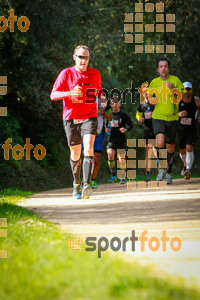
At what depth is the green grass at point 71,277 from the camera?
3432mm

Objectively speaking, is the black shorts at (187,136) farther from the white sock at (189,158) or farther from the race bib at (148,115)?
the race bib at (148,115)

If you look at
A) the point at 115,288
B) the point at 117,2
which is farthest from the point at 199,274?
the point at 117,2

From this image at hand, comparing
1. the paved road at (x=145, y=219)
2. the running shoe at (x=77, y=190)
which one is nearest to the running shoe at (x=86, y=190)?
the paved road at (x=145, y=219)

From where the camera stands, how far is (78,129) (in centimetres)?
994

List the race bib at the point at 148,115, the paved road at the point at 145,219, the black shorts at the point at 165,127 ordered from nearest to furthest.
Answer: the paved road at the point at 145,219
the black shorts at the point at 165,127
the race bib at the point at 148,115

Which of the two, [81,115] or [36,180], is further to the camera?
[36,180]

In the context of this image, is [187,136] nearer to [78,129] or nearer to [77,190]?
[77,190]

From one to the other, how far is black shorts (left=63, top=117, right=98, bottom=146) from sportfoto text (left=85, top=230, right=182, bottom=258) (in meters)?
4.08

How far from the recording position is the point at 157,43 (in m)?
27.4

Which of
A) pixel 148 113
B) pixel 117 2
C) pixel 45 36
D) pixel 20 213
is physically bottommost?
pixel 20 213

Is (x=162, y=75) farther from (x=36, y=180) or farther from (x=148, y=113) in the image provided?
(x=36, y=180)

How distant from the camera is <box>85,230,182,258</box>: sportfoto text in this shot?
5.07 m

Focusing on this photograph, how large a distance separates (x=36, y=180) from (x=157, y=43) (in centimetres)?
1040

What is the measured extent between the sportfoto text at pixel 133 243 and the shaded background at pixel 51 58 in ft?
40.3
